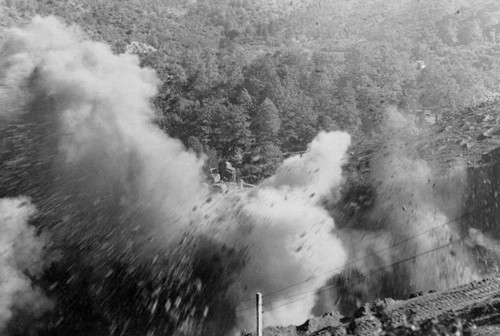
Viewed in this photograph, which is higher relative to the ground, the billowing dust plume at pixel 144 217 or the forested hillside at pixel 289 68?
the forested hillside at pixel 289 68

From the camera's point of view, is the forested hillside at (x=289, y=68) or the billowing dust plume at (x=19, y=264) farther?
A: the forested hillside at (x=289, y=68)

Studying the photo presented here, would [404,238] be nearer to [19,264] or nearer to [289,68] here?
[19,264]

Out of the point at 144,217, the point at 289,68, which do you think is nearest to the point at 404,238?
the point at 144,217

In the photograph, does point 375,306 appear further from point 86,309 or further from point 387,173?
point 86,309

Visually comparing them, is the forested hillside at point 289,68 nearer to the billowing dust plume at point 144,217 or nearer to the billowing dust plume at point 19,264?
the billowing dust plume at point 144,217

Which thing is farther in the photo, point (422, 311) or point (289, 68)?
point (289, 68)

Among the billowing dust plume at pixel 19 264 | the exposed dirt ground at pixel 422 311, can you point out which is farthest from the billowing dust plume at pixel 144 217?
the exposed dirt ground at pixel 422 311
